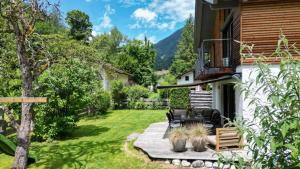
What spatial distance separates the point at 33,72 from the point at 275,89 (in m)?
7.47

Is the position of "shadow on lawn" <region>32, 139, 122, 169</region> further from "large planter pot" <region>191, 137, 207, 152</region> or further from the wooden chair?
the wooden chair

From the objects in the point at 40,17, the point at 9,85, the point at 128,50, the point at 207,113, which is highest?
the point at 128,50

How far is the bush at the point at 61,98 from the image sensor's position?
14.2 meters

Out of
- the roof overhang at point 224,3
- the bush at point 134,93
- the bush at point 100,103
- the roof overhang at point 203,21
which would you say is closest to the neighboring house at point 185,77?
the bush at point 134,93

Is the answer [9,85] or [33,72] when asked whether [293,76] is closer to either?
[33,72]

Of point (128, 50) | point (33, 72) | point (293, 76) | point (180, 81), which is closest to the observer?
point (293, 76)

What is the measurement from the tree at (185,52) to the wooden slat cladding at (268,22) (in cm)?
5740

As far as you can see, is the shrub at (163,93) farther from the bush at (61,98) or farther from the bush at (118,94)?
the bush at (61,98)

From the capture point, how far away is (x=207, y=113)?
15.8 metres

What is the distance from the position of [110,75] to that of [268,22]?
7185 millimetres

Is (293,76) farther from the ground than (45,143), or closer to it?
farther from the ground

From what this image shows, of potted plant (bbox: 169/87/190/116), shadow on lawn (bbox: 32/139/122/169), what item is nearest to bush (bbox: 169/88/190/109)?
potted plant (bbox: 169/87/190/116)

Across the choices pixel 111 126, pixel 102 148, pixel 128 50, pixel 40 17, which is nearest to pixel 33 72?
pixel 40 17

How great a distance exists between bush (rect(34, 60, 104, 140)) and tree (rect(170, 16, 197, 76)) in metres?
54.3
